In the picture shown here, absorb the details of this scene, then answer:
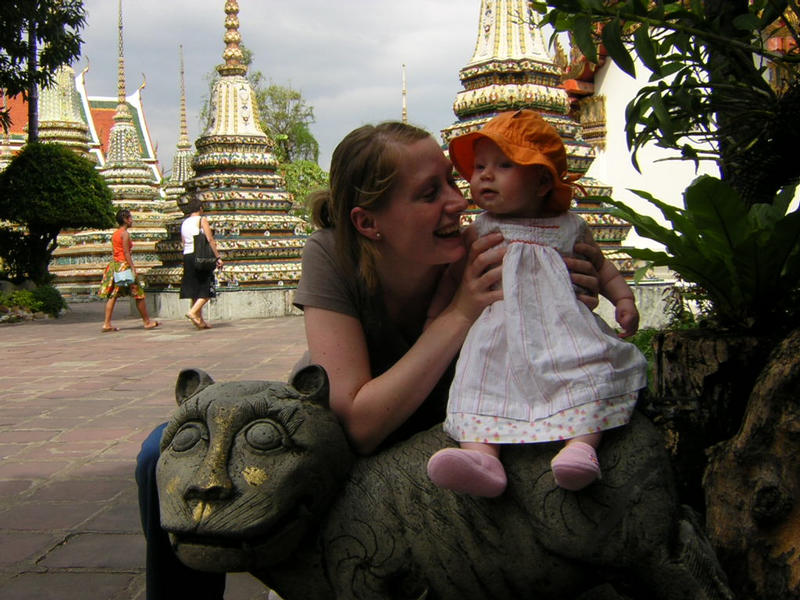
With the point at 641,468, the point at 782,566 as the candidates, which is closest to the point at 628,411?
the point at 641,468

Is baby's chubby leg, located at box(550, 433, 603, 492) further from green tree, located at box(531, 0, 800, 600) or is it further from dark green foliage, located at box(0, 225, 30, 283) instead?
dark green foliage, located at box(0, 225, 30, 283)

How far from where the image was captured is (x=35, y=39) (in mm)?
12234

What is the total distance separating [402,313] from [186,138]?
28.3m

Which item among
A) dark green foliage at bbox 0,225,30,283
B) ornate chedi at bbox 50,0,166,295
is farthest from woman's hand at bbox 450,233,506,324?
ornate chedi at bbox 50,0,166,295

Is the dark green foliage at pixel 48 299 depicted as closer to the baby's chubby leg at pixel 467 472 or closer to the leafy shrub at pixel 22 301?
the leafy shrub at pixel 22 301

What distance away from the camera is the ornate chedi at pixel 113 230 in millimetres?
18125

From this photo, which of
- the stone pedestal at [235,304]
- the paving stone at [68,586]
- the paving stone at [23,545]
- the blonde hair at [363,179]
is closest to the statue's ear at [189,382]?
the blonde hair at [363,179]

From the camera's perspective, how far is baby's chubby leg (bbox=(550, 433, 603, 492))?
152 centimetres

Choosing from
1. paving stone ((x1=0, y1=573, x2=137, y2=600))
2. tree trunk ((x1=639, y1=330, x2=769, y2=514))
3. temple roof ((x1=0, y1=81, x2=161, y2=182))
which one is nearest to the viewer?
tree trunk ((x1=639, y1=330, x2=769, y2=514))

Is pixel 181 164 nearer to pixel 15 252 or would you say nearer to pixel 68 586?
pixel 15 252

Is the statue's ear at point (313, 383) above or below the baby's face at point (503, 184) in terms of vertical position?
below

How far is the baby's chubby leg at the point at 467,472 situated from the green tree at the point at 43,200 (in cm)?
1257

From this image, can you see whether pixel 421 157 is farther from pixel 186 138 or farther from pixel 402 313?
pixel 186 138

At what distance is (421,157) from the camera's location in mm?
1966
